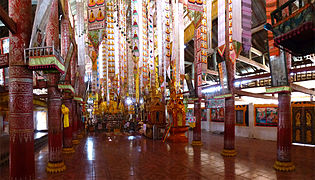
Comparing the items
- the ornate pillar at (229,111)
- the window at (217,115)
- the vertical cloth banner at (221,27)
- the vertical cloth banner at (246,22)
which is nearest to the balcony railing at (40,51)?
the vertical cloth banner at (221,27)

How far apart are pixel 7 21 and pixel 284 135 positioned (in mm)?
7032

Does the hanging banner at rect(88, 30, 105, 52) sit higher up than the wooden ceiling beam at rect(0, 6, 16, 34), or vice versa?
the hanging banner at rect(88, 30, 105, 52)

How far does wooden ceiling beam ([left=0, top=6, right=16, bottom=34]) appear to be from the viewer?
3.13 metres

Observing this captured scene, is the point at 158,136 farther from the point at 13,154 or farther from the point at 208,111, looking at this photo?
the point at 13,154

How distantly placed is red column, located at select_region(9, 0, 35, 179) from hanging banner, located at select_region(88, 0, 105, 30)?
252 inches

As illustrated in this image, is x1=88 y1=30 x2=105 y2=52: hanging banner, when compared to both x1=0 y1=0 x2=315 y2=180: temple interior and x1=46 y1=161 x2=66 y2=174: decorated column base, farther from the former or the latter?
x1=46 y1=161 x2=66 y2=174: decorated column base

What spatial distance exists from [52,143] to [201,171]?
4.34 meters

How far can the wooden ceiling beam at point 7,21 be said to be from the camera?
313 centimetres

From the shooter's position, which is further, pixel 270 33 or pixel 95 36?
pixel 95 36

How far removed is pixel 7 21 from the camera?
3.40m

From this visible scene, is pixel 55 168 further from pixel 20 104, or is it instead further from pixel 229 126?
pixel 229 126

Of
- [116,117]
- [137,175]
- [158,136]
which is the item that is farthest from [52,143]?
A: [116,117]

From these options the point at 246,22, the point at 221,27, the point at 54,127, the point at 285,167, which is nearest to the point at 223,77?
the point at 221,27

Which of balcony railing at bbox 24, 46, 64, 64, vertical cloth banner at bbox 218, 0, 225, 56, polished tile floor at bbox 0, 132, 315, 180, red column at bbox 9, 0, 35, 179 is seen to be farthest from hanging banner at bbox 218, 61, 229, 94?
red column at bbox 9, 0, 35, 179
